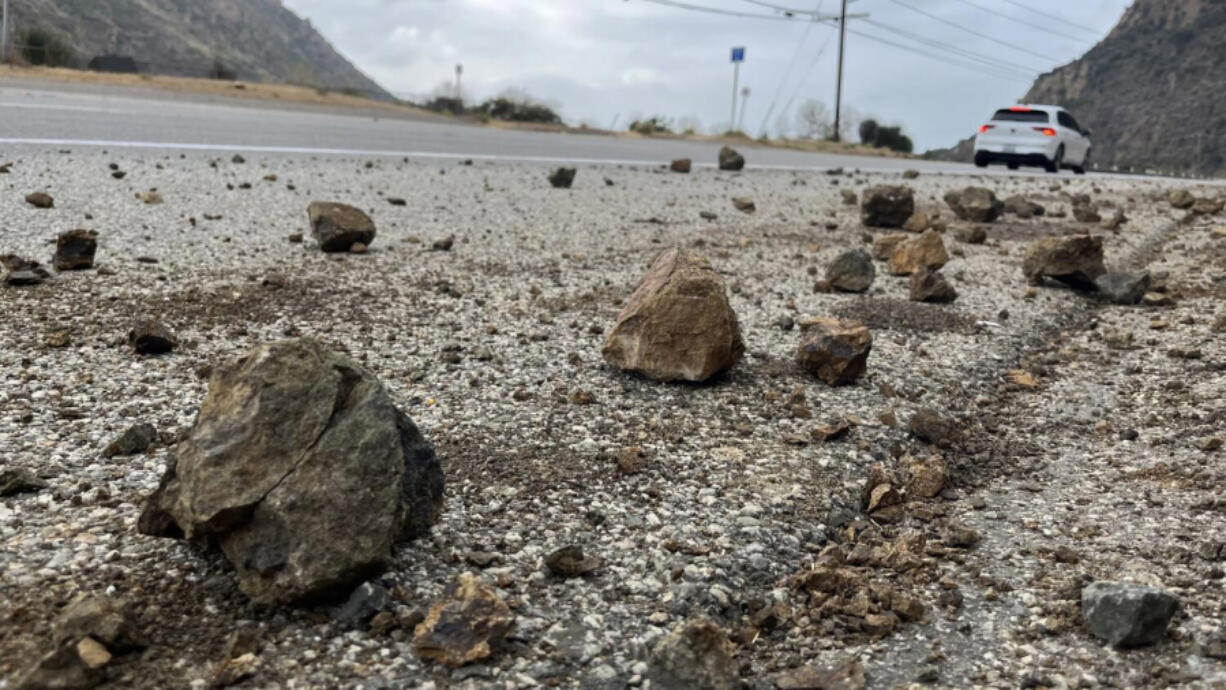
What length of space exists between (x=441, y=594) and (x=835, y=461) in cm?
133

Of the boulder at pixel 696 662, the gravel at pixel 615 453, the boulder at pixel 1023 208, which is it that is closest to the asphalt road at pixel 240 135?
the gravel at pixel 615 453

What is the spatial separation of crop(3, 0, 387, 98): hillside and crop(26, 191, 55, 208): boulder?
2500 centimetres

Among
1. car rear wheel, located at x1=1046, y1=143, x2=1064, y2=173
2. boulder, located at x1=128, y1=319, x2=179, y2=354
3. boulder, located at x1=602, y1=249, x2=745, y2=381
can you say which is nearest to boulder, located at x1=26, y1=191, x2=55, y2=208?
boulder, located at x1=128, y1=319, x2=179, y2=354

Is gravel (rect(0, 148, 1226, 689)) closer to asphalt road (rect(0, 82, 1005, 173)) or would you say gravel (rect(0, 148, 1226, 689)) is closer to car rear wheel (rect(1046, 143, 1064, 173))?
asphalt road (rect(0, 82, 1005, 173))

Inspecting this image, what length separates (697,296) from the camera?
3.24 metres

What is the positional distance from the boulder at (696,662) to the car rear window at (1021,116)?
61.0 ft

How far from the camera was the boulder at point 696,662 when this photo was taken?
5.56 ft

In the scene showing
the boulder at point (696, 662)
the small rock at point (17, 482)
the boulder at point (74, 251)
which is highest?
the boulder at point (74, 251)

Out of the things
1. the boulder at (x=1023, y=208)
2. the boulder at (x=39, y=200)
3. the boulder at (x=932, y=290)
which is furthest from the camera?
the boulder at (x=1023, y=208)

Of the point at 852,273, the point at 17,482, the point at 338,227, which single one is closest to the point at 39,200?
the point at 338,227

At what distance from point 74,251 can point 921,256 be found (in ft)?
14.5

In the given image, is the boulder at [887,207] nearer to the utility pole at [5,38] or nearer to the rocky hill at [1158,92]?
the rocky hill at [1158,92]

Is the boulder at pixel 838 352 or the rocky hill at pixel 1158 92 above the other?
the rocky hill at pixel 1158 92

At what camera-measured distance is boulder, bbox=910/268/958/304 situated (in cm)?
484
